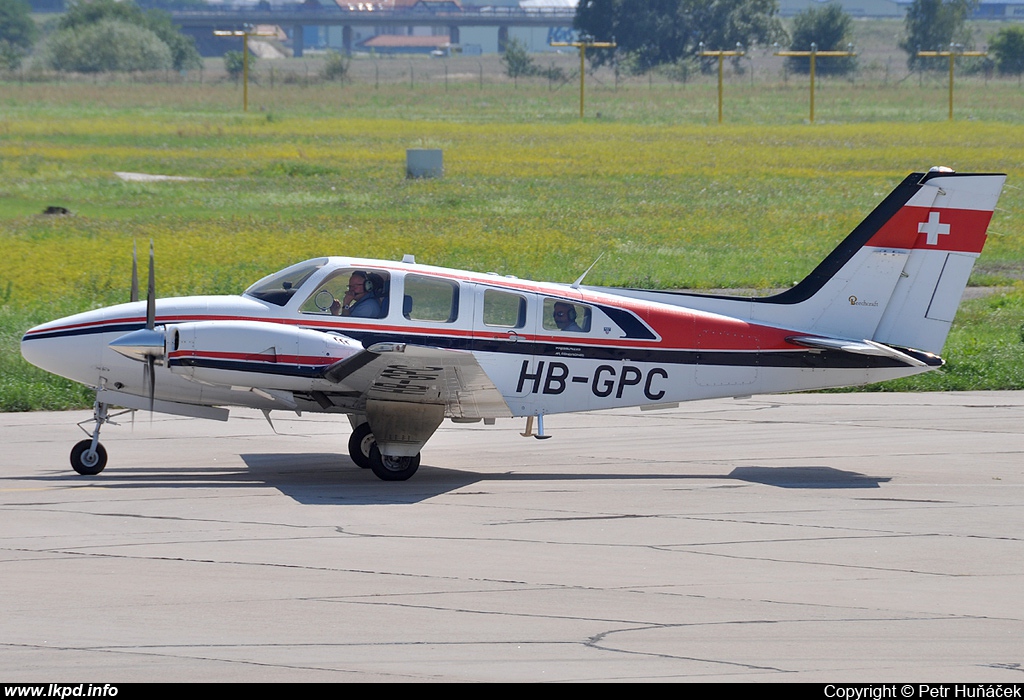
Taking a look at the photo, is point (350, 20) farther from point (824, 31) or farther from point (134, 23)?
point (824, 31)

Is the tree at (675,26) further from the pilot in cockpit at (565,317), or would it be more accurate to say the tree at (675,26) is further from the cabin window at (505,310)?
the cabin window at (505,310)

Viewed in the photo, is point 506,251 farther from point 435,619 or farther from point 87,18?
point 87,18

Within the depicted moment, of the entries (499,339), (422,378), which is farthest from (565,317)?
(422,378)

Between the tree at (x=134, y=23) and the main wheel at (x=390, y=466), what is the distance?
12808 cm

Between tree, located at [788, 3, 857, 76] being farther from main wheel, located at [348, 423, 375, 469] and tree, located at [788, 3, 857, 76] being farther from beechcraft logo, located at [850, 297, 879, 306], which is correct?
main wheel, located at [348, 423, 375, 469]

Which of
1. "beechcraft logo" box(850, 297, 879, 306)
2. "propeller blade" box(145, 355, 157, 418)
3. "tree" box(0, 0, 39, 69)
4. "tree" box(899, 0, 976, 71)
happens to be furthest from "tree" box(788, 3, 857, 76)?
"propeller blade" box(145, 355, 157, 418)

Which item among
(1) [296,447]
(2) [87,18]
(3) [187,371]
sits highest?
(2) [87,18]

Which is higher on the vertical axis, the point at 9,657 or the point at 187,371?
the point at 187,371

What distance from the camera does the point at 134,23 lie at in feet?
454

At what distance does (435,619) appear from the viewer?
7867mm

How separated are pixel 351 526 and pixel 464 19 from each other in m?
190

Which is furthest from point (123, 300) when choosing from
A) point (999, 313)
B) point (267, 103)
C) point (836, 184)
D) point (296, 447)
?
point (267, 103)

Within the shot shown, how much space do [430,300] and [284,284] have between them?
1.46 meters

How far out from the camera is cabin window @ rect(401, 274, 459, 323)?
11.9 m
